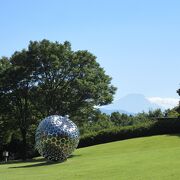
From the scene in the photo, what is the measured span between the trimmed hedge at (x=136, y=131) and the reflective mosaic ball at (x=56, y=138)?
2014 cm

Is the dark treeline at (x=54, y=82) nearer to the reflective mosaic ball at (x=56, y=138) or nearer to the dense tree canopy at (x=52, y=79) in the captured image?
the dense tree canopy at (x=52, y=79)

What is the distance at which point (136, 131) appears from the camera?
48375 millimetres

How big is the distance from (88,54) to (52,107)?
7371 millimetres

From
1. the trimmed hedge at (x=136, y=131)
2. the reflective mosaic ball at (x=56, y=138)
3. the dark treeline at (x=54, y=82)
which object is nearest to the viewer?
the reflective mosaic ball at (x=56, y=138)

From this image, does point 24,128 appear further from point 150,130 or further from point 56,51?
point 150,130

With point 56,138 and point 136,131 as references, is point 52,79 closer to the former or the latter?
point 136,131

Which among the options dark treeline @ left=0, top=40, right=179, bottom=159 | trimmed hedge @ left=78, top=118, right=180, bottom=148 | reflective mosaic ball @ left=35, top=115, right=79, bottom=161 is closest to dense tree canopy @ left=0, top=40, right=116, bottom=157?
dark treeline @ left=0, top=40, right=179, bottom=159

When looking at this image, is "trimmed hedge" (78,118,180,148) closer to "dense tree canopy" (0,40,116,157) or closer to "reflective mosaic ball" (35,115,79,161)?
"dense tree canopy" (0,40,116,157)

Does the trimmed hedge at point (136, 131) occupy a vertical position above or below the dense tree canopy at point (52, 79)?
below

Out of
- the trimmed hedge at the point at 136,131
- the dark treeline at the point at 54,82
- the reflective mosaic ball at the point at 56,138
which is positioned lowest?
the reflective mosaic ball at the point at 56,138

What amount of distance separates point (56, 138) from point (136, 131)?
71.2ft

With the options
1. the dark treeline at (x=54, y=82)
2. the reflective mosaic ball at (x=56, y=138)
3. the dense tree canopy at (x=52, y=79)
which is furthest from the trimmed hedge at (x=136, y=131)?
the reflective mosaic ball at (x=56, y=138)

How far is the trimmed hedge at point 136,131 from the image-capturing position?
1859 inches

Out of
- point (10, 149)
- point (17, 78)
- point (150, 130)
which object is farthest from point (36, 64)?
point (10, 149)
